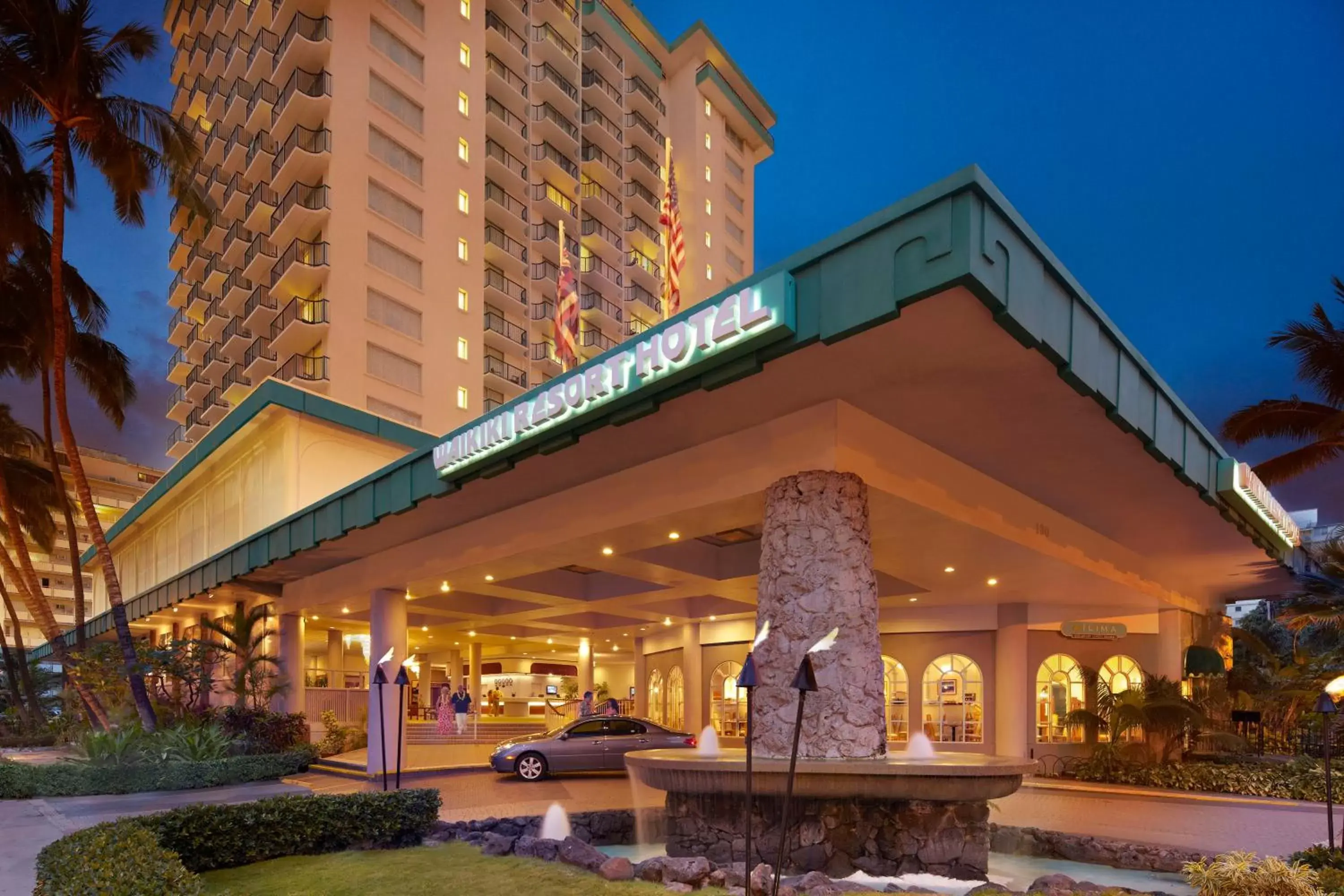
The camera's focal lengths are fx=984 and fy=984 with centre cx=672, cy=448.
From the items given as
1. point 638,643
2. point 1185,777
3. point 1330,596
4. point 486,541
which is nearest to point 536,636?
point 638,643

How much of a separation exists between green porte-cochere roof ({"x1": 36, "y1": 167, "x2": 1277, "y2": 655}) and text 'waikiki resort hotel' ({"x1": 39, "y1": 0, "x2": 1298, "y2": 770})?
0.04 meters

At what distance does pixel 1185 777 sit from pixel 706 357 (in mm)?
17996

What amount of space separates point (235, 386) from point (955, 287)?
50.7 metres

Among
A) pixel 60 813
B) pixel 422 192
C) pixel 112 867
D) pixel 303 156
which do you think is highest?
pixel 303 156

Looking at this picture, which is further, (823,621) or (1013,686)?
(1013,686)

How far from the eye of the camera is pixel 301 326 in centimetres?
4228

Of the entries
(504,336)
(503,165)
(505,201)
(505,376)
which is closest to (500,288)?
(504,336)

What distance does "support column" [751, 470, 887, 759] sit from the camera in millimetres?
11609

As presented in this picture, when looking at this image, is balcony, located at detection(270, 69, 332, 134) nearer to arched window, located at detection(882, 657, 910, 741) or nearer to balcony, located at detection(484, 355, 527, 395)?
balcony, located at detection(484, 355, 527, 395)

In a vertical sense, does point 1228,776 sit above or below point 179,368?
below

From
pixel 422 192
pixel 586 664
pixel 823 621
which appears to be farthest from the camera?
pixel 422 192

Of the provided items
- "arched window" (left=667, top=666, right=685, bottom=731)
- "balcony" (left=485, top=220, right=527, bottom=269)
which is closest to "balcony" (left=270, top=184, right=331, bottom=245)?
"balcony" (left=485, top=220, right=527, bottom=269)

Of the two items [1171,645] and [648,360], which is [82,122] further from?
[1171,645]

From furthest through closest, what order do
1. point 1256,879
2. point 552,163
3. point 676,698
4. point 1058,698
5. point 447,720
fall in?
point 552,163 → point 447,720 → point 676,698 → point 1058,698 → point 1256,879
